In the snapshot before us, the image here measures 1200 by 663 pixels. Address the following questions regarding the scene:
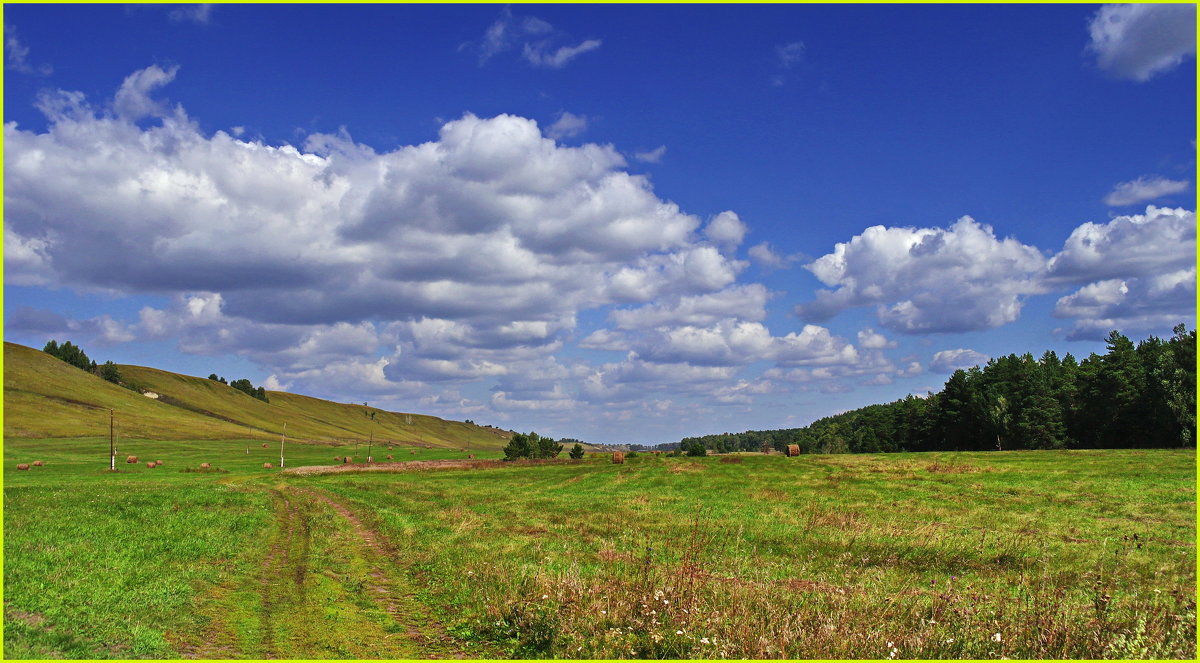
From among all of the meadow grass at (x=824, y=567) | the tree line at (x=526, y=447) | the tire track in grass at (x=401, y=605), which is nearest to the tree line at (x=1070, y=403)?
the tree line at (x=526, y=447)

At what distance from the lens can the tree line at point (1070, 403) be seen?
85.6 meters

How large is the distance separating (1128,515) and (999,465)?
30.9 metres

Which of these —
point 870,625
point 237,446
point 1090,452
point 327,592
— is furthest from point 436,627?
point 237,446

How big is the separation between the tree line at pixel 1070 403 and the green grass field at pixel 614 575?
57.9 meters

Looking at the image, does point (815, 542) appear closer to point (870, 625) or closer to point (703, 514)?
point (703, 514)

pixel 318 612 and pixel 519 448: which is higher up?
pixel 318 612

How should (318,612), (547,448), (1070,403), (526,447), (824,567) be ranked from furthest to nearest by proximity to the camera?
(547,448) < (526,447) < (1070,403) < (824,567) < (318,612)

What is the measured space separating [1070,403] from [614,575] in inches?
4856

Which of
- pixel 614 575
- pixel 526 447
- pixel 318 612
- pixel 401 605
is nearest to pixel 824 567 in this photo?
pixel 614 575

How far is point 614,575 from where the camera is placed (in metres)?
16.1

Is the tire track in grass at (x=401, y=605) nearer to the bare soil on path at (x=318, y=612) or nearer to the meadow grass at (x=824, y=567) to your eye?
the bare soil on path at (x=318, y=612)

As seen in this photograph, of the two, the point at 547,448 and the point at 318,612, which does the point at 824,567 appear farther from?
the point at 547,448

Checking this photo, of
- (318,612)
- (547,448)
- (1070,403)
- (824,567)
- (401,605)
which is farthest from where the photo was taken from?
(547,448)

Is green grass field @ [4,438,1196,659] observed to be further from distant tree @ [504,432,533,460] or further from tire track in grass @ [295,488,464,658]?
distant tree @ [504,432,533,460]
